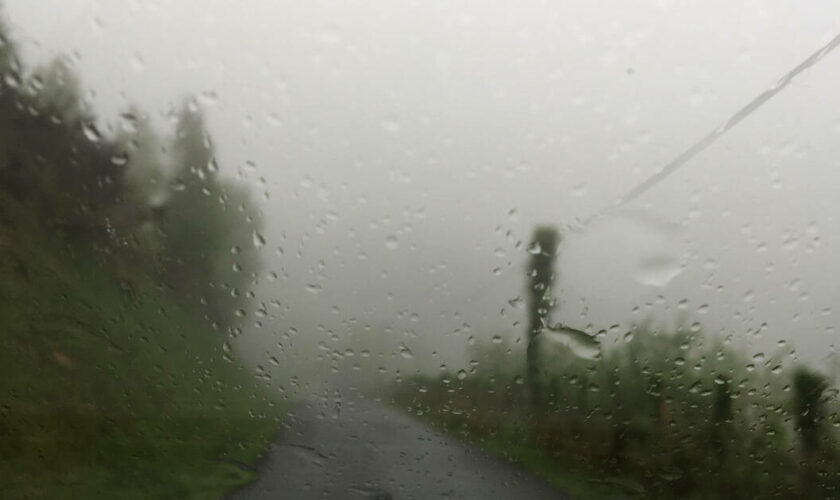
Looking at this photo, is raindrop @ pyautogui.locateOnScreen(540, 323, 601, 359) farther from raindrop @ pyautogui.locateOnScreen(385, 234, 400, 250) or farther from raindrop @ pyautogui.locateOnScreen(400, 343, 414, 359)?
raindrop @ pyautogui.locateOnScreen(385, 234, 400, 250)

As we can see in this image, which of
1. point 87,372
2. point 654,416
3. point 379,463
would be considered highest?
point 654,416

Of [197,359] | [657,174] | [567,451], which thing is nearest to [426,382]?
[567,451]

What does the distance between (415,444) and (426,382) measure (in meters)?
0.34

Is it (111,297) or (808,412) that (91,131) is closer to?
(111,297)

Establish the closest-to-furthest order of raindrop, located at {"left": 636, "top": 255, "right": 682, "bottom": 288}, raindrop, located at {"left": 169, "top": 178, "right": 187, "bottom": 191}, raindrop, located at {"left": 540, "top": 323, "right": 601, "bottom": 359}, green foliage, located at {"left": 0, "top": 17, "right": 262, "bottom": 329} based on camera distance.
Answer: green foliage, located at {"left": 0, "top": 17, "right": 262, "bottom": 329} → raindrop, located at {"left": 169, "top": 178, "right": 187, "bottom": 191} → raindrop, located at {"left": 636, "top": 255, "right": 682, "bottom": 288} → raindrop, located at {"left": 540, "top": 323, "right": 601, "bottom": 359}

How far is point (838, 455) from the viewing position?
4617mm

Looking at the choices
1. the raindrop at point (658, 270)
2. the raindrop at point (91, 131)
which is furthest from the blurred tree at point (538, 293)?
the raindrop at point (91, 131)

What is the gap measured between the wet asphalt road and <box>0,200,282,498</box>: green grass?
0.56 meters

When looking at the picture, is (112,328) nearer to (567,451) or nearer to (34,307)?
(34,307)

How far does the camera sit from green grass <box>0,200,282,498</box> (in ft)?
14.2

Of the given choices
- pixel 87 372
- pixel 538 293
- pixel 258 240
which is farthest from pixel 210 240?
pixel 538 293

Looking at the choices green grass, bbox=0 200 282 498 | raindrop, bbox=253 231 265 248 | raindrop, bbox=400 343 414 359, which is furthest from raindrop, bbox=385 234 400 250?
green grass, bbox=0 200 282 498

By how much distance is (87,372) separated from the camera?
4340 mm

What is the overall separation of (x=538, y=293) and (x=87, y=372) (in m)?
2.40
